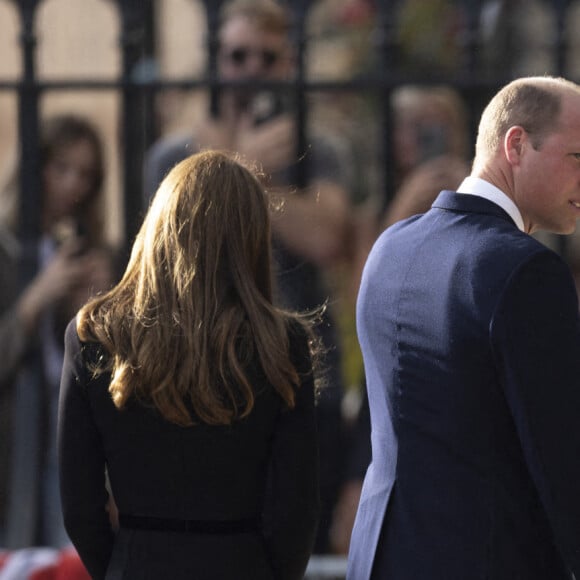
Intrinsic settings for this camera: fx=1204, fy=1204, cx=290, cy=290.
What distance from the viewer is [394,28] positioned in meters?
4.05

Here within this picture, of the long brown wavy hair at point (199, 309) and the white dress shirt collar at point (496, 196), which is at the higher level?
the white dress shirt collar at point (496, 196)

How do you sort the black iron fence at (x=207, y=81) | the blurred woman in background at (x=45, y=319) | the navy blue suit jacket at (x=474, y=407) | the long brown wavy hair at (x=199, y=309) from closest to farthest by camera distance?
the navy blue suit jacket at (x=474, y=407)
the long brown wavy hair at (x=199, y=309)
the black iron fence at (x=207, y=81)
the blurred woman in background at (x=45, y=319)

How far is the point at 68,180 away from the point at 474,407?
2.48 m

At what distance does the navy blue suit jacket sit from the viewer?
2.00 m

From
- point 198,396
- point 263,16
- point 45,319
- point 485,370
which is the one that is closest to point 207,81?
point 263,16

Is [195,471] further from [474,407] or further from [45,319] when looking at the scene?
[45,319]

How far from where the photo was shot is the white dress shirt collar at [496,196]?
7.28 ft

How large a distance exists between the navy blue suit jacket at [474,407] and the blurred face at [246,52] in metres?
1.98

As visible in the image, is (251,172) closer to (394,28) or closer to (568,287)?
(568,287)

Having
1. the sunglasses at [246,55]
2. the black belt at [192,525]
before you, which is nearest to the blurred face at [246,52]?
the sunglasses at [246,55]

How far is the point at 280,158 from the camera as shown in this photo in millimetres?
4109

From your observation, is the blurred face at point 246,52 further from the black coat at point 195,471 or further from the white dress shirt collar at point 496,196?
the black coat at point 195,471

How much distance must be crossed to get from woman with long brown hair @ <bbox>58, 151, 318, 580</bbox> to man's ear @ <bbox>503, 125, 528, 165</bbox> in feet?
1.54

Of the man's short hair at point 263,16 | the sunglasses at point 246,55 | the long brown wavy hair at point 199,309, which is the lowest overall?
the long brown wavy hair at point 199,309
